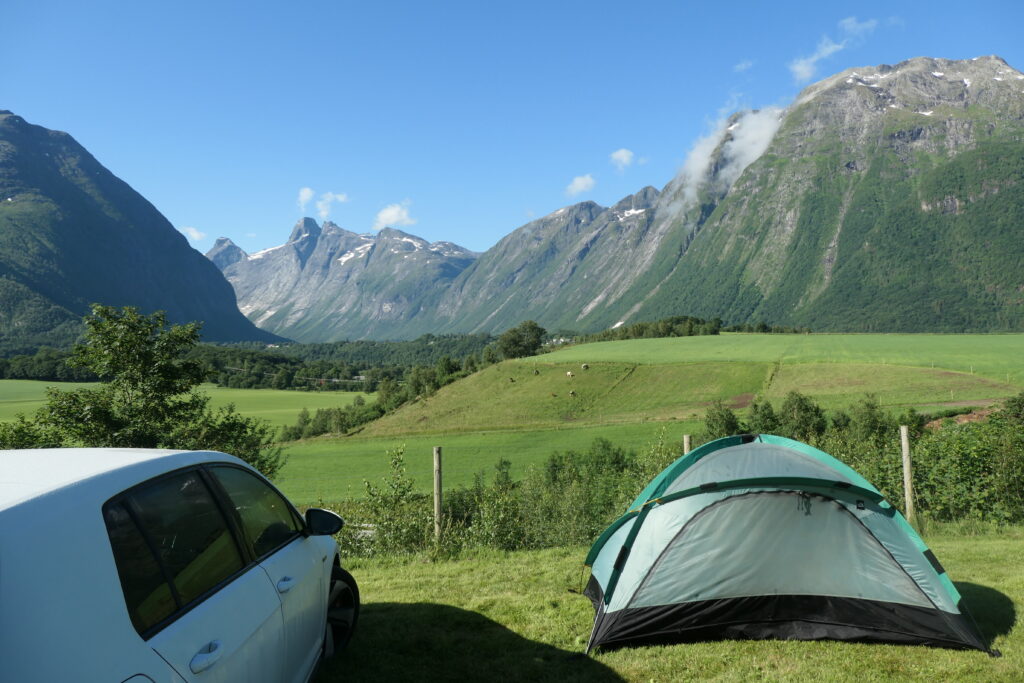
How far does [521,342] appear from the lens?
358 feet

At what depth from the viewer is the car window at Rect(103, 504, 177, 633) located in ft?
8.23

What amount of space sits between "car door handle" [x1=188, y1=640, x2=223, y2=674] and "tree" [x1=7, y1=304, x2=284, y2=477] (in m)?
10.8

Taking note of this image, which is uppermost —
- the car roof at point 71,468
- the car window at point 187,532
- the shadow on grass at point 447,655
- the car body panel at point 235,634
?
the car roof at point 71,468

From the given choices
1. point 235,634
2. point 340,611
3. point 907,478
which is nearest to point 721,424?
point 907,478

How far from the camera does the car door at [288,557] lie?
3.89 metres

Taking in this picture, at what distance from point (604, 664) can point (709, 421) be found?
42.1m

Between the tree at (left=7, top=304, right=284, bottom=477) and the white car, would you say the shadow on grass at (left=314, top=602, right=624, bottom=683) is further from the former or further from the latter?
the tree at (left=7, top=304, right=284, bottom=477)

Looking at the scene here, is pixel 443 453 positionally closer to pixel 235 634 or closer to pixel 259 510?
pixel 259 510

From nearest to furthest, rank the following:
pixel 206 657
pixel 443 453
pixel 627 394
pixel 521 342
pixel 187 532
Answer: pixel 206 657, pixel 187 532, pixel 443 453, pixel 627 394, pixel 521 342

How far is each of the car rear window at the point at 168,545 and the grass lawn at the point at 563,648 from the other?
261 centimetres

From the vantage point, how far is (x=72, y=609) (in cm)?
217

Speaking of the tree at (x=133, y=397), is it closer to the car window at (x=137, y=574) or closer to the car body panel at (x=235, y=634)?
the car body panel at (x=235, y=634)

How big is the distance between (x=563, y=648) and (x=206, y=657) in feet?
13.5

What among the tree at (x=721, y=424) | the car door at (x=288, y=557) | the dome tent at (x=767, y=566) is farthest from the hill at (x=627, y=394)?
the car door at (x=288, y=557)
